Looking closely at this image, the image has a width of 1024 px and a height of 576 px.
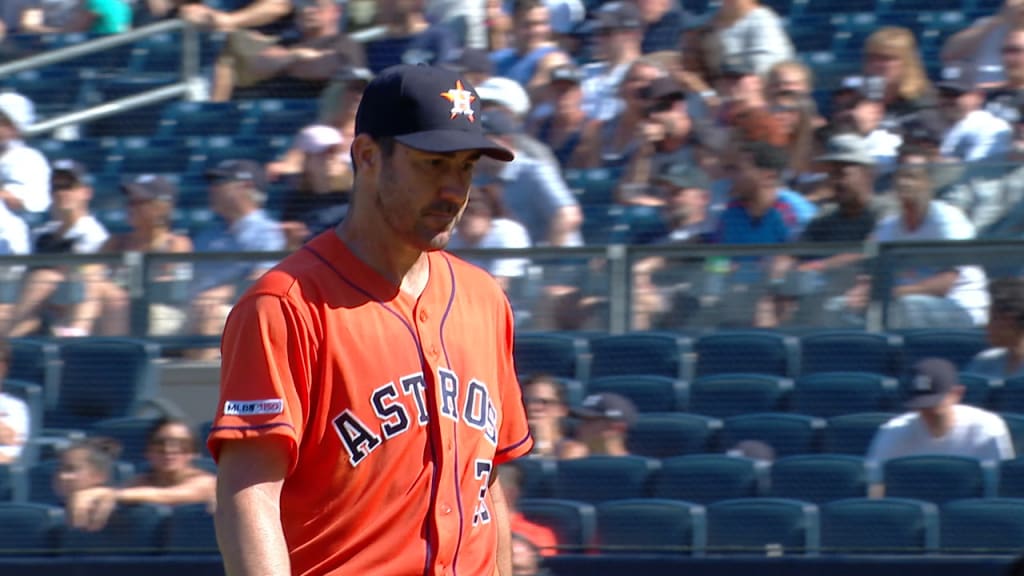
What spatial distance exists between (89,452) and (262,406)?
12.4ft

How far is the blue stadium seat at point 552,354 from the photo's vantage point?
567 cm

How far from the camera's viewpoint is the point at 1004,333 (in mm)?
5254

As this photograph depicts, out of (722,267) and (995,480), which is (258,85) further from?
(995,480)

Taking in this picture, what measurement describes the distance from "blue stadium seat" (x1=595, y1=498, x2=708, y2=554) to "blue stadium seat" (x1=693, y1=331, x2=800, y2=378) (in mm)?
563

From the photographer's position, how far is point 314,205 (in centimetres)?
639

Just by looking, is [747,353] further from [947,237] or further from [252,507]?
[252,507]

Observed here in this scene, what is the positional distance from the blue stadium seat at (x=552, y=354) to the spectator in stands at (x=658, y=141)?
744mm

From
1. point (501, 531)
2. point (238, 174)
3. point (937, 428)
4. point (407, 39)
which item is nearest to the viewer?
point (501, 531)

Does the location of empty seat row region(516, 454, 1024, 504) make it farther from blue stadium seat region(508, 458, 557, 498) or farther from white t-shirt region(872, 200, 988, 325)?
white t-shirt region(872, 200, 988, 325)

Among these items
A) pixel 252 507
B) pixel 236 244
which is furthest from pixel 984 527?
pixel 252 507

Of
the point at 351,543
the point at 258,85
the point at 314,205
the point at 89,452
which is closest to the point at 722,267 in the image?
the point at 314,205

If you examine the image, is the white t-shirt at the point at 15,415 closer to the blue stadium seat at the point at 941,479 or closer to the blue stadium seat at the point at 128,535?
the blue stadium seat at the point at 128,535

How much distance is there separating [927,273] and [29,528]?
3158 mm

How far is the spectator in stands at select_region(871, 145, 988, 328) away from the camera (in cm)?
536
